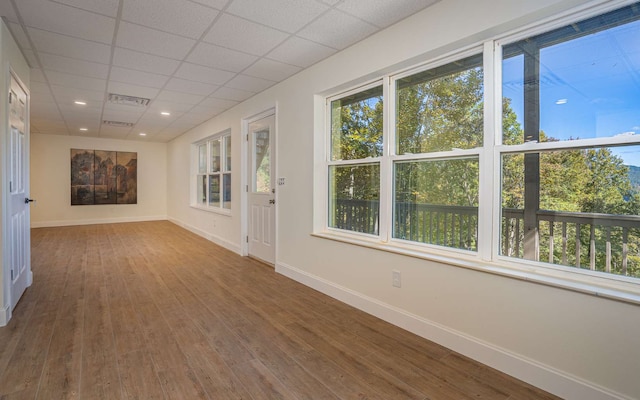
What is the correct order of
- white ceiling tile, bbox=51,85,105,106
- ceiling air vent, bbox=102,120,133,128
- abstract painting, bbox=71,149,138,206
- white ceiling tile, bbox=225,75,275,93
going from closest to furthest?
white ceiling tile, bbox=225,75,275,93, white ceiling tile, bbox=51,85,105,106, ceiling air vent, bbox=102,120,133,128, abstract painting, bbox=71,149,138,206

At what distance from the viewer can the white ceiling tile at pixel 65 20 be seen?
93.3 inches

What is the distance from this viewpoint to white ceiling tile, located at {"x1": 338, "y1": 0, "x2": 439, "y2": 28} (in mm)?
2307

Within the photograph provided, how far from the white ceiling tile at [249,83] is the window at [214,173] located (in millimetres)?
1677

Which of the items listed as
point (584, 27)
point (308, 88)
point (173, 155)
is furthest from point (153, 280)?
point (173, 155)

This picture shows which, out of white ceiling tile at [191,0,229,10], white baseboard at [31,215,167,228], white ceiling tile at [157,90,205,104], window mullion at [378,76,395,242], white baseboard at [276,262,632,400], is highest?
white ceiling tile at [157,90,205,104]

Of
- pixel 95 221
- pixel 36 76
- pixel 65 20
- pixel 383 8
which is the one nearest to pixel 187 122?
pixel 36 76

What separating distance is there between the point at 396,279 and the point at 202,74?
3.23 m

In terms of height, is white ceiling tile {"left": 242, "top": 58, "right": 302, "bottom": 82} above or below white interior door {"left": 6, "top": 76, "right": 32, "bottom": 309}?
above

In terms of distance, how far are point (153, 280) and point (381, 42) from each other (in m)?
3.62

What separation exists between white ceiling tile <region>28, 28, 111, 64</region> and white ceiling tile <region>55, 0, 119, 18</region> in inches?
26.2

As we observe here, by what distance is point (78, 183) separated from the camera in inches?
332

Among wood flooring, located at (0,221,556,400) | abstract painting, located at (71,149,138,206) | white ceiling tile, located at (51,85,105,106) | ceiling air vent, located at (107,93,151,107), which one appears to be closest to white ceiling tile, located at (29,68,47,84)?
white ceiling tile, located at (51,85,105,106)

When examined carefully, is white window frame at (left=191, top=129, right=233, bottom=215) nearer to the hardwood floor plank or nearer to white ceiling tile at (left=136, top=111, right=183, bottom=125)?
white ceiling tile at (left=136, top=111, right=183, bottom=125)

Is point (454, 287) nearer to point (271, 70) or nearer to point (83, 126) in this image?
point (271, 70)
